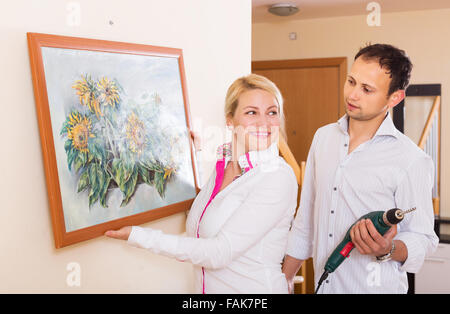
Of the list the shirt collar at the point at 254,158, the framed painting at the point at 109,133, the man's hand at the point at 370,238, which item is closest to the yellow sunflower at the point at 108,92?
the framed painting at the point at 109,133

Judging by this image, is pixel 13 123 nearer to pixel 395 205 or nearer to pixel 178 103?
pixel 178 103

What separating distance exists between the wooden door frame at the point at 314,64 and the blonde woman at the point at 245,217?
10.2ft

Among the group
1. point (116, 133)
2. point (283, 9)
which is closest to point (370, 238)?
point (116, 133)

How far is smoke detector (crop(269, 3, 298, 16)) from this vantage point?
3821mm

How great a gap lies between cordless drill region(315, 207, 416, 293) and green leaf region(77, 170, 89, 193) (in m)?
0.78

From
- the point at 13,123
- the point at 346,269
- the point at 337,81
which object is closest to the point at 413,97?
the point at 337,81

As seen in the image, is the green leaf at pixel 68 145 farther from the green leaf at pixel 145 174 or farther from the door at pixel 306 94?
the door at pixel 306 94

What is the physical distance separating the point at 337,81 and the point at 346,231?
321 centimetres

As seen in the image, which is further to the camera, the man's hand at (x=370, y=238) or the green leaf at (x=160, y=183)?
the green leaf at (x=160, y=183)

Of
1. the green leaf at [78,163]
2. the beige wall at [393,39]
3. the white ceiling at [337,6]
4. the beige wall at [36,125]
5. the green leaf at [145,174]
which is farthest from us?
the beige wall at [393,39]

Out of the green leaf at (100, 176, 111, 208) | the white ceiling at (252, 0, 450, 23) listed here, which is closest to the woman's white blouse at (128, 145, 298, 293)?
the green leaf at (100, 176, 111, 208)

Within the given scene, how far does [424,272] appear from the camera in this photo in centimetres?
371

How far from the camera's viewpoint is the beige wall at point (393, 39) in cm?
401

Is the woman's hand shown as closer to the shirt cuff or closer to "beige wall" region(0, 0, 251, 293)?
"beige wall" region(0, 0, 251, 293)
